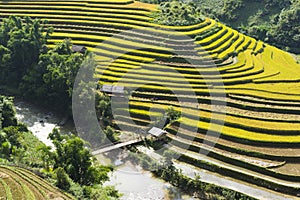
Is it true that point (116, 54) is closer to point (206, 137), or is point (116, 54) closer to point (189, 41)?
point (189, 41)

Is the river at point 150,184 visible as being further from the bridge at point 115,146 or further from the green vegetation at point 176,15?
the green vegetation at point 176,15

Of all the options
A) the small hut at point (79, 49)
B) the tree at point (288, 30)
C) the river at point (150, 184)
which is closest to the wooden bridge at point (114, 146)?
the river at point (150, 184)

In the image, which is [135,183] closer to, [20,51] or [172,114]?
[172,114]

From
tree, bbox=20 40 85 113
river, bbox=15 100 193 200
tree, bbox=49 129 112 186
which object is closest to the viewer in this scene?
tree, bbox=49 129 112 186

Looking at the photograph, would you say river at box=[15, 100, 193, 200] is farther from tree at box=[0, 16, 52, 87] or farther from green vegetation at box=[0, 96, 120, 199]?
tree at box=[0, 16, 52, 87]

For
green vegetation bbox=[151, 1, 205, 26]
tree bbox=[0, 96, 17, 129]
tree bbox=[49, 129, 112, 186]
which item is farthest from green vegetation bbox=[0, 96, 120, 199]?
green vegetation bbox=[151, 1, 205, 26]

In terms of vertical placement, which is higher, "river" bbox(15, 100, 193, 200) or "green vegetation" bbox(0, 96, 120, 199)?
"green vegetation" bbox(0, 96, 120, 199)

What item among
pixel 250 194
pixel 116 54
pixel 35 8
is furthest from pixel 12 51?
pixel 250 194
